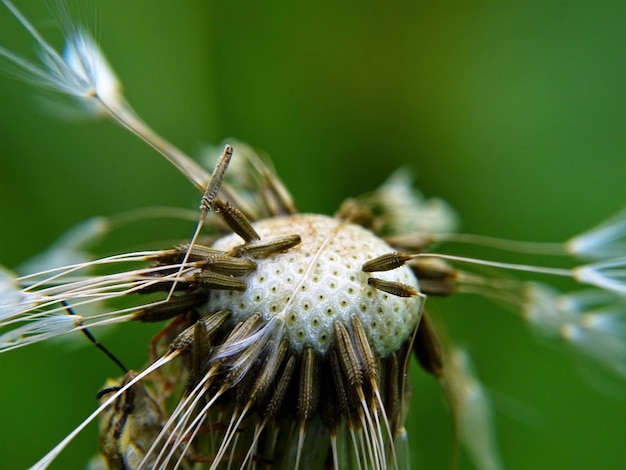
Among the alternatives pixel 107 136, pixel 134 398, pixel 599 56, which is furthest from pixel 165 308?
pixel 599 56

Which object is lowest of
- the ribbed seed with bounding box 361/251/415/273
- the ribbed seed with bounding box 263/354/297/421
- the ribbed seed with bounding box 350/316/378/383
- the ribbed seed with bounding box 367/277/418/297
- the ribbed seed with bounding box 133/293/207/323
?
the ribbed seed with bounding box 263/354/297/421

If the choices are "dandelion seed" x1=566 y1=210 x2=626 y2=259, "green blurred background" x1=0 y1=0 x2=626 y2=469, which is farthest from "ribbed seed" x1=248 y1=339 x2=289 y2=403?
"green blurred background" x1=0 y1=0 x2=626 y2=469

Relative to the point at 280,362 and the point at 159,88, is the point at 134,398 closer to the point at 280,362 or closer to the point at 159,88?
the point at 280,362

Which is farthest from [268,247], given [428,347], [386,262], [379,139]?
[379,139]

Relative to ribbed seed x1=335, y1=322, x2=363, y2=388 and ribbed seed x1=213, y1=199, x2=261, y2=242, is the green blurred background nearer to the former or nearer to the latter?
ribbed seed x1=213, y1=199, x2=261, y2=242

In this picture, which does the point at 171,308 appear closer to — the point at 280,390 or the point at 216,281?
the point at 216,281

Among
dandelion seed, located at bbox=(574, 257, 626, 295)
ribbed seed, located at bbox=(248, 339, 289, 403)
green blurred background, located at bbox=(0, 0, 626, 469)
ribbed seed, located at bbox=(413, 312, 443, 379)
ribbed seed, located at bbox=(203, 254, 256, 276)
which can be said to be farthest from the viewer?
green blurred background, located at bbox=(0, 0, 626, 469)
